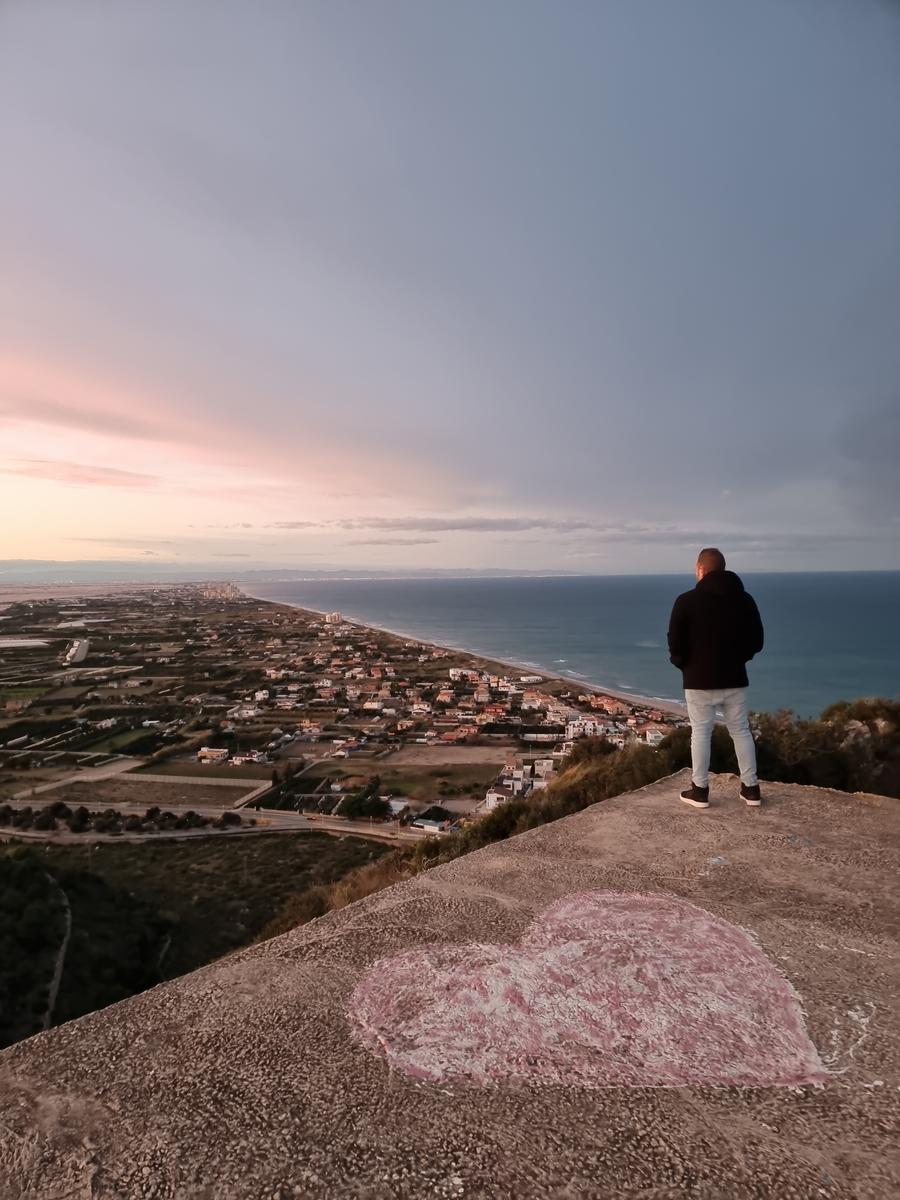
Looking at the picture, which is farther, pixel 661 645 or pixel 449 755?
pixel 661 645

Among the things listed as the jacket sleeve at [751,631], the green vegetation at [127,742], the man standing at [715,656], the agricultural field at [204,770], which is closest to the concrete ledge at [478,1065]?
the man standing at [715,656]

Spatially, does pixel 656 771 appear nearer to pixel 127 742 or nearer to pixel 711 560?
pixel 711 560

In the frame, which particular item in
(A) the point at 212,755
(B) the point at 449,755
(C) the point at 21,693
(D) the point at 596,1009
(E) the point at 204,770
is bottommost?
(E) the point at 204,770

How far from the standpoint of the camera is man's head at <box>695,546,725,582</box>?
4266 mm

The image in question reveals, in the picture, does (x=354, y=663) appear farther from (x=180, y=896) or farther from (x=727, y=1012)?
(x=727, y=1012)

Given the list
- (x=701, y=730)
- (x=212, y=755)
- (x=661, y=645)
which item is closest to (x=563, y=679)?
(x=661, y=645)

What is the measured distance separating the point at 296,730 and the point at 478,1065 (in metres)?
38.1

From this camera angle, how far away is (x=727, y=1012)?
1.97 meters

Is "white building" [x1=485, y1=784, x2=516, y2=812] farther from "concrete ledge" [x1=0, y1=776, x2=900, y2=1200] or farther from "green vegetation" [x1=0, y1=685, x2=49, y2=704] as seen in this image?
"green vegetation" [x1=0, y1=685, x2=49, y2=704]

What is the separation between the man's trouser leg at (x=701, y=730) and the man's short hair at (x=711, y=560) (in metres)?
0.92

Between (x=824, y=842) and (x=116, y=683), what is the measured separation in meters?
59.1

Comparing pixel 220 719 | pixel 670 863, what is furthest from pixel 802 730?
pixel 220 719

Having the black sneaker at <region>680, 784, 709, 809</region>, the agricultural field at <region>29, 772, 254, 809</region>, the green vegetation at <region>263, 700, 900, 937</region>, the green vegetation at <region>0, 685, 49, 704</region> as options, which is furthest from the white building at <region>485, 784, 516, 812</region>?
the green vegetation at <region>0, 685, 49, 704</region>

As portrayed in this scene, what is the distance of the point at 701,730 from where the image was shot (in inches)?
167
